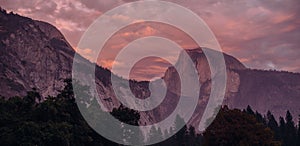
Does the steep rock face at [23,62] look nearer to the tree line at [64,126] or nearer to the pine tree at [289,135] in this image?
the pine tree at [289,135]

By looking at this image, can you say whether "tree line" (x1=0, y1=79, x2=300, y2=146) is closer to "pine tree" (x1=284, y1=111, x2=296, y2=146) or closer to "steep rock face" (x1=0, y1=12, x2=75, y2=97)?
"pine tree" (x1=284, y1=111, x2=296, y2=146)

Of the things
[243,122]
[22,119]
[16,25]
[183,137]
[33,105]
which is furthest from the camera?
[16,25]

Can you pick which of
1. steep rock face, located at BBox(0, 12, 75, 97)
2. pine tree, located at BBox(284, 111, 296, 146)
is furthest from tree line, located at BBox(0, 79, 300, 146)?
steep rock face, located at BBox(0, 12, 75, 97)

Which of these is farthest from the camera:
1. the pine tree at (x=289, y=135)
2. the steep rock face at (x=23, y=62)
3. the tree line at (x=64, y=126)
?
the steep rock face at (x=23, y=62)

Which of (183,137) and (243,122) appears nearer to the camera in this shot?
(243,122)

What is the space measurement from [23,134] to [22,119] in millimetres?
3862

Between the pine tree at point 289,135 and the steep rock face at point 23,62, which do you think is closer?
the pine tree at point 289,135

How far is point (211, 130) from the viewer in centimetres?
4975

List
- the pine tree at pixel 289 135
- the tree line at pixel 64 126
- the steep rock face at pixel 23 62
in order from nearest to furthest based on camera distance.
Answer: the tree line at pixel 64 126
the pine tree at pixel 289 135
the steep rock face at pixel 23 62

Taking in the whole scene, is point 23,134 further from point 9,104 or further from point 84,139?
point 84,139

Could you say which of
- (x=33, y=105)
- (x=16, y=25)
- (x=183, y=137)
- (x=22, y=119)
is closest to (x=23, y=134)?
(x=22, y=119)

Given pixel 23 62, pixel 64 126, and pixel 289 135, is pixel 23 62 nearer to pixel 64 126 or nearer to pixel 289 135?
pixel 289 135

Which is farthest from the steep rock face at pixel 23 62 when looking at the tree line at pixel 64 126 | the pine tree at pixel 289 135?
the tree line at pixel 64 126

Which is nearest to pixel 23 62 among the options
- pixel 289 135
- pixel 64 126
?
pixel 289 135
